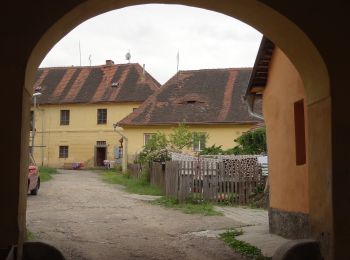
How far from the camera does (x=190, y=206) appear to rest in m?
17.5

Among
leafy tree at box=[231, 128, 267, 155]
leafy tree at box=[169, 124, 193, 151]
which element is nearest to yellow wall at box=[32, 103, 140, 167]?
leafy tree at box=[169, 124, 193, 151]

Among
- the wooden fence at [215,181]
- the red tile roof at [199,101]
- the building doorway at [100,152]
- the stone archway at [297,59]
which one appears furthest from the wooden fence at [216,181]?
the building doorway at [100,152]

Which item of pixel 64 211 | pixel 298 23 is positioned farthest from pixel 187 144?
pixel 298 23

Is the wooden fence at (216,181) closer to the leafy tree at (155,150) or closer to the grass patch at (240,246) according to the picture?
the leafy tree at (155,150)

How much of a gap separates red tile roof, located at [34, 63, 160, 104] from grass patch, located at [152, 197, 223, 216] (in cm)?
2549

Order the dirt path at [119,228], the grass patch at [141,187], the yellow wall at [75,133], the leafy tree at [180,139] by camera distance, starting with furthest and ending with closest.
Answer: the yellow wall at [75,133], the leafy tree at [180,139], the grass patch at [141,187], the dirt path at [119,228]

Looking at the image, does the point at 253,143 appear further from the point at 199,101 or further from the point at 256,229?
the point at 256,229

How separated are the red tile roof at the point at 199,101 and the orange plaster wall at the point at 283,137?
23254 mm

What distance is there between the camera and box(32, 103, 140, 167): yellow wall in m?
45.0

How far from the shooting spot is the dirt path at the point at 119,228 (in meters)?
8.73

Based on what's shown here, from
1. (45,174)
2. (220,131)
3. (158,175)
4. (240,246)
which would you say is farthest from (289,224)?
→ (220,131)

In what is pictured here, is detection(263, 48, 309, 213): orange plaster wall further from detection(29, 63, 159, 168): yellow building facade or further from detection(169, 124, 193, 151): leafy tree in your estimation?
detection(29, 63, 159, 168): yellow building facade

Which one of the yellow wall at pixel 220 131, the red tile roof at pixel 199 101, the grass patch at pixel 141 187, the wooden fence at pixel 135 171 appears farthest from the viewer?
the red tile roof at pixel 199 101

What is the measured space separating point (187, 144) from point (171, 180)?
1069 cm
